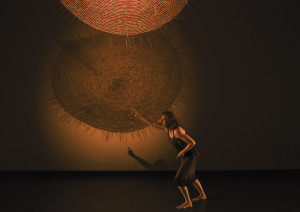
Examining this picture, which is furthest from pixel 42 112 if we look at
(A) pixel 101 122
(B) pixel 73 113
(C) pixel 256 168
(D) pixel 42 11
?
(C) pixel 256 168

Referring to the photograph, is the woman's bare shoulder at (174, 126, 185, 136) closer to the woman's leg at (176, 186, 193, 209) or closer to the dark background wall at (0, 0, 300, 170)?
the woman's leg at (176, 186, 193, 209)

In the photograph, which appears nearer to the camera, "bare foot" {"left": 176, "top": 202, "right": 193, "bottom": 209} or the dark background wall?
"bare foot" {"left": 176, "top": 202, "right": 193, "bottom": 209}

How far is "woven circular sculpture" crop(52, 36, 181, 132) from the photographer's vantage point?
353 centimetres

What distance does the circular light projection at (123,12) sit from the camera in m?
1.96

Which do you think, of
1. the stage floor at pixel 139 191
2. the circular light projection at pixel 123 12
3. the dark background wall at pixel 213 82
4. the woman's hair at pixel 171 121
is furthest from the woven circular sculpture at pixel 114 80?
the circular light projection at pixel 123 12

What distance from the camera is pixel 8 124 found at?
360 centimetres

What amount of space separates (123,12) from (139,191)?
2067mm

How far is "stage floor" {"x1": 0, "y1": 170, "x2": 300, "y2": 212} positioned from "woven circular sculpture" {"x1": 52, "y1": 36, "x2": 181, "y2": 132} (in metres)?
0.80

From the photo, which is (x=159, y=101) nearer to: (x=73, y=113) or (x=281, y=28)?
(x=73, y=113)

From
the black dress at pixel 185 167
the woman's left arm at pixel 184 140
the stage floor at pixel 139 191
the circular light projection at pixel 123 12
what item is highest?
the circular light projection at pixel 123 12

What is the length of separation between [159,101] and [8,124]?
7.42ft

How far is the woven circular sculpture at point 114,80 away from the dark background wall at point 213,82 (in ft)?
1.23

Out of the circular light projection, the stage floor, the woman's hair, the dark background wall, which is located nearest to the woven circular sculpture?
the dark background wall

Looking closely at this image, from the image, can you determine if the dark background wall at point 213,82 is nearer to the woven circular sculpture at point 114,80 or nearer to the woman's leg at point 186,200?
the woven circular sculpture at point 114,80
